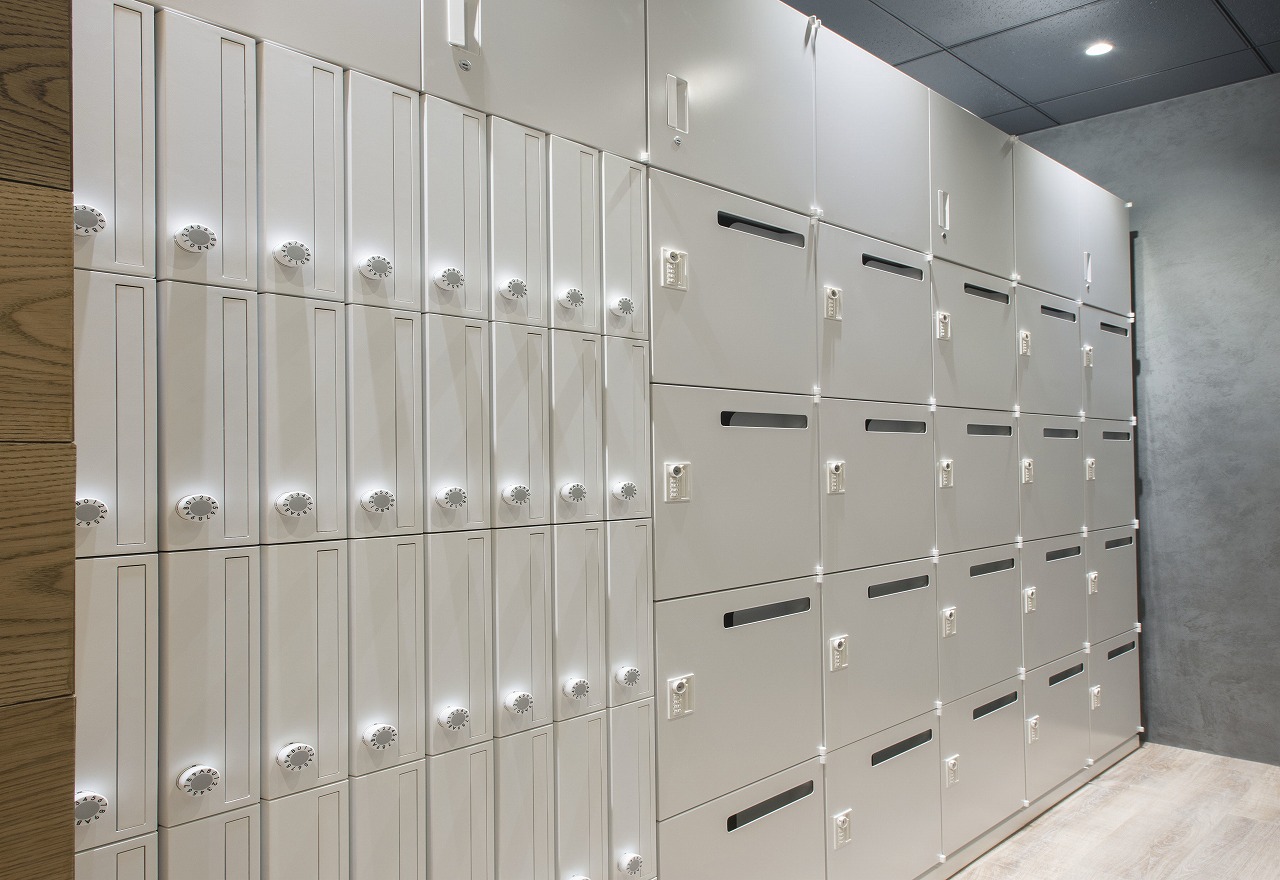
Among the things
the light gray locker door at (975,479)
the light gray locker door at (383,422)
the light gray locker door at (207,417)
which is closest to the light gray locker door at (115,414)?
the light gray locker door at (207,417)

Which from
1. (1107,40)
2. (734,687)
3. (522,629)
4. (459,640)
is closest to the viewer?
(459,640)

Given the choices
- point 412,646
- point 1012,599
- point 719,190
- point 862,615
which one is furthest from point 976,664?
point 412,646

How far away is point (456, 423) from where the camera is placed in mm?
1625

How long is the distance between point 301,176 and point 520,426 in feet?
1.92

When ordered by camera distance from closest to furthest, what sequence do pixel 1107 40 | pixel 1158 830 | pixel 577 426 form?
1. pixel 577 426
2. pixel 1158 830
3. pixel 1107 40

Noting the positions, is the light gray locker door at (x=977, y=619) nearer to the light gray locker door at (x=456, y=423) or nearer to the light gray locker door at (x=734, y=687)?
the light gray locker door at (x=734, y=687)

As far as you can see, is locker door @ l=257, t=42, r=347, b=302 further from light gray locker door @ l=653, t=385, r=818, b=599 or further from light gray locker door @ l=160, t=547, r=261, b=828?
light gray locker door @ l=653, t=385, r=818, b=599

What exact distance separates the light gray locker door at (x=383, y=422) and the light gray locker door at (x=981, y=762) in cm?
208

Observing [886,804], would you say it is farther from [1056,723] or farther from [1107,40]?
[1107,40]

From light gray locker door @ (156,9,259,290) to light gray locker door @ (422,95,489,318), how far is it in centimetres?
31

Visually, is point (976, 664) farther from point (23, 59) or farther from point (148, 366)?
point (23, 59)

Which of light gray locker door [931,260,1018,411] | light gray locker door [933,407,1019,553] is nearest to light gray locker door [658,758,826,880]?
light gray locker door [933,407,1019,553]

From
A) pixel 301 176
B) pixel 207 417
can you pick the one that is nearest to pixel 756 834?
pixel 207 417

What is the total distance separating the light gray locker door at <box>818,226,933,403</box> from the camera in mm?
2521
